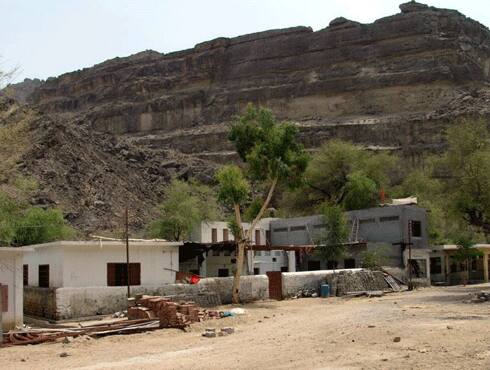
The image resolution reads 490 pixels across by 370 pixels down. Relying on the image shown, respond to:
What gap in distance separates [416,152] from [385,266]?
174 ft

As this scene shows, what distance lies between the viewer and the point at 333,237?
4366cm

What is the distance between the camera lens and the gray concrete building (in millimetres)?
42344

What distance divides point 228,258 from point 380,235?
1059 cm

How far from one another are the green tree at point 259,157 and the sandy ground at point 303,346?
8287 mm

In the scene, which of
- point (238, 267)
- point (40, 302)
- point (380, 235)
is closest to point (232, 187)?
point (238, 267)

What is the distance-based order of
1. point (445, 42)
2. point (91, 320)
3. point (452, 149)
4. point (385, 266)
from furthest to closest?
point (445, 42) < point (385, 266) < point (452, 149) < point (91, 320)

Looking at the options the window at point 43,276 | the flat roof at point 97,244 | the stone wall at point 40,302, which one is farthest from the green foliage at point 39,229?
the flat roof at point 97,244

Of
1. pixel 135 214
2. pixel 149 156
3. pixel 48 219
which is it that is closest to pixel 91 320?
pixel 48 219

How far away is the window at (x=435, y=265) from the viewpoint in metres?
45.0

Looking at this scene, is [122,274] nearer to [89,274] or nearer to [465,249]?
[89,274]

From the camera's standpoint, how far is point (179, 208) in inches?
1965

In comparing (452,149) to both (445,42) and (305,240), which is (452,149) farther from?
(445,42)

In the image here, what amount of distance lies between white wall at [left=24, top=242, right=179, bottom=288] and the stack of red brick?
3.83 m

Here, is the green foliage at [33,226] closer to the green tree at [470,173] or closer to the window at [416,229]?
the green tree at [470,173]
